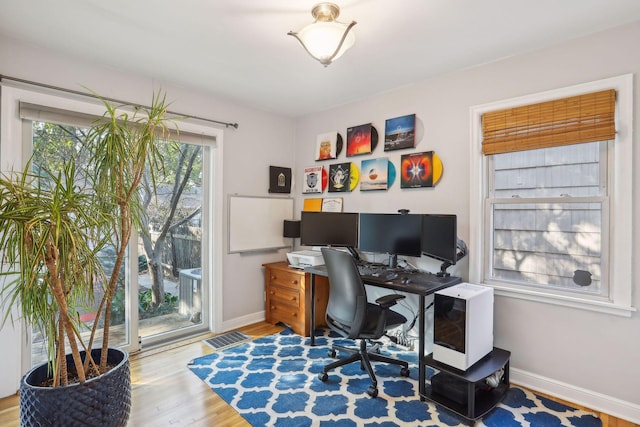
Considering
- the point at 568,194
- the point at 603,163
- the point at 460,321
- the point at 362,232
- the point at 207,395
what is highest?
the point at 603,163

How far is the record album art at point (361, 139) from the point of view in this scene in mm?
3354

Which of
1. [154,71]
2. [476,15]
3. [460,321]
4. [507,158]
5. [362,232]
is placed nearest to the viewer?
[476,15]

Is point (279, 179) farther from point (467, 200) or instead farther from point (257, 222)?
point (467, 200)

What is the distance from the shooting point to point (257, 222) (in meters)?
3.76

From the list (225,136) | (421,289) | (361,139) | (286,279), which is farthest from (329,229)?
(225,136)

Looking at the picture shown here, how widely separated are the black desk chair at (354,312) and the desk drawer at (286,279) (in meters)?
0.84

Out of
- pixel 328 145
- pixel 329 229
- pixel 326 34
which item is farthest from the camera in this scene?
pixel 328 145

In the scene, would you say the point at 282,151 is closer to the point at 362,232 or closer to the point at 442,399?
the point at 362,232

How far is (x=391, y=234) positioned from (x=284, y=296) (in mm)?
1370

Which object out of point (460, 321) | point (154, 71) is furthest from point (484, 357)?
point (154, 71)

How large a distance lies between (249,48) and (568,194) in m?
A: 2.49

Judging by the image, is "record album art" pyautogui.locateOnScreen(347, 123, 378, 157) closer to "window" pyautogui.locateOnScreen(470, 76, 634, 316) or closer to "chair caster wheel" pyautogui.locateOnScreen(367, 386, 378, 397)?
"window" pyautogui.locateOnScreen(470, 76, 634, 316)

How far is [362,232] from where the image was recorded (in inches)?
126

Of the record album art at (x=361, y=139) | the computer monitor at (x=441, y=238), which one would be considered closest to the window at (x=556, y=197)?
the computer monitor at (x=441, y=238)
